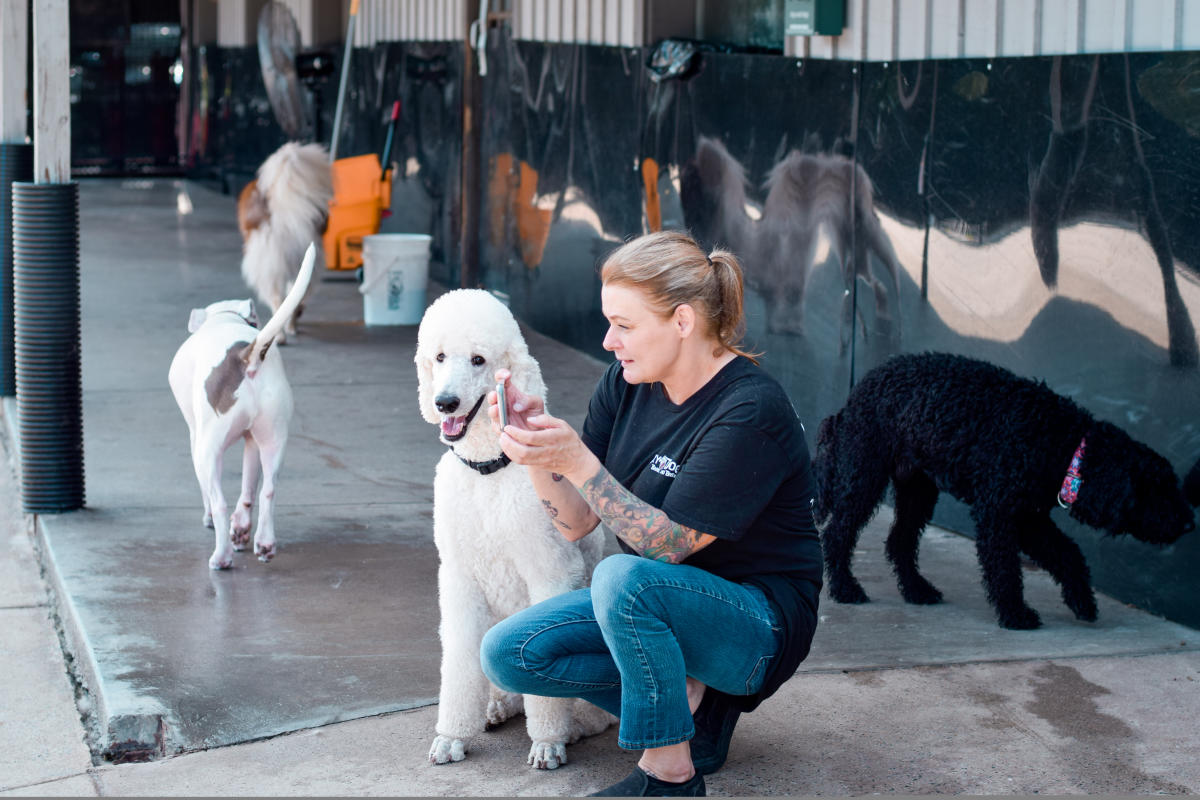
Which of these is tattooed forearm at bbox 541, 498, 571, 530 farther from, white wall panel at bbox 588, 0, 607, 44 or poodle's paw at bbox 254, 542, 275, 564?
white wall panel at bbox 588, 0, 607, 44

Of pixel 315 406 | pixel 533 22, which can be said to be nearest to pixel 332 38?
pixel 533 22

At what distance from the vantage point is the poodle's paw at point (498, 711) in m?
3.91

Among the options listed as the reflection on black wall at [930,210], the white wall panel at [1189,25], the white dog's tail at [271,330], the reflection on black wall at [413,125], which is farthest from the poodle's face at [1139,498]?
the reflection on black wall at [413,125]

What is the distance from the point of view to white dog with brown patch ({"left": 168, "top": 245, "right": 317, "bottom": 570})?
5281 mm

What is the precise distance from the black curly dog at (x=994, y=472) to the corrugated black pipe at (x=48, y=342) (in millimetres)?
3059

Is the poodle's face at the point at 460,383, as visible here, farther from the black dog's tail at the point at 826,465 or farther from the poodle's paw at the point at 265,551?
the poodle's paw at the point at 265,551

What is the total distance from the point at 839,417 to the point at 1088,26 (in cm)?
164

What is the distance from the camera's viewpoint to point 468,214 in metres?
11.7

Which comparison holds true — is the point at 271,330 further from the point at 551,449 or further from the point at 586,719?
the point at 551,449

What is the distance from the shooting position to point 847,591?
5.03m

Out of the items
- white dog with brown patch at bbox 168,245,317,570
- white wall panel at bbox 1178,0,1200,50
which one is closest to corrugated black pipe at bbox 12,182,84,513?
white dog with brown patch at bbox 168,245,317,570

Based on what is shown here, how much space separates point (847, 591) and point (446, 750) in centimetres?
184

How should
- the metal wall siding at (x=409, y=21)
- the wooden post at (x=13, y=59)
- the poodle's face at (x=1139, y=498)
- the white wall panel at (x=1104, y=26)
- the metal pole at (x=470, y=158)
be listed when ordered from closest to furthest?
the poodle's face at (x=1139, y=498) < the white wall panel at (x=1104, y=26) < the wooden post at (x=13, y=59) < the metal pole at (x=470, y=158) < the metal wall siding at (x=409, y=21)

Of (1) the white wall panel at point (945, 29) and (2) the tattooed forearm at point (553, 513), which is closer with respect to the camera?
(2) the tattooed forearm at point (553, 513)
